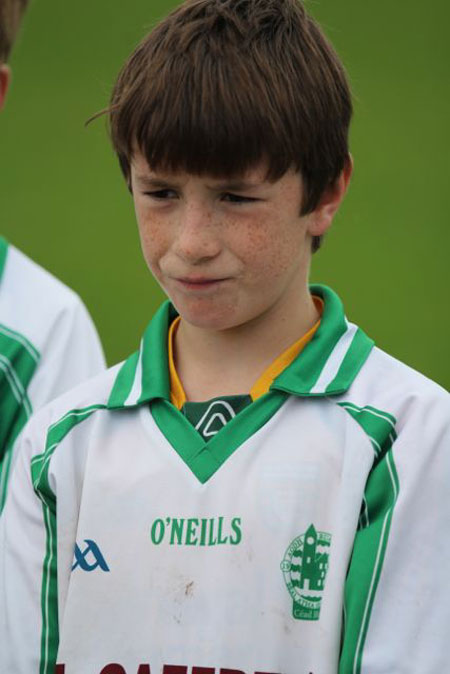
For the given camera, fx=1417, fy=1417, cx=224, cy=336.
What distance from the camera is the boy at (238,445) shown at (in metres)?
2.07

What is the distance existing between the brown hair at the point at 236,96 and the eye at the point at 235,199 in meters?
0.04

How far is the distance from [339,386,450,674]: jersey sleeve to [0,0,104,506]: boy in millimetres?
1030

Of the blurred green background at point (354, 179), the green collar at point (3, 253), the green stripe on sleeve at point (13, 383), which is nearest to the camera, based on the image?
the green stripe on sleeve at point (13, 383)

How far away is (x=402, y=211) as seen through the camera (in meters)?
6.69

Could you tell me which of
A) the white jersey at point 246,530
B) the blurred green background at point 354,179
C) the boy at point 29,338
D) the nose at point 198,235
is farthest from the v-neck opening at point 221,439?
the blurred green background at point 354,179

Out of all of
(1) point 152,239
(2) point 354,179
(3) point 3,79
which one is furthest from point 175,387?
(2) point 354,179

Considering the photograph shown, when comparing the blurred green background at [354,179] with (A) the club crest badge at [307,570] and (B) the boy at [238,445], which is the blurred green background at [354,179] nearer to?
(B) the boy at [238,445]

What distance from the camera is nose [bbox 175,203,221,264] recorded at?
2094 millimetres

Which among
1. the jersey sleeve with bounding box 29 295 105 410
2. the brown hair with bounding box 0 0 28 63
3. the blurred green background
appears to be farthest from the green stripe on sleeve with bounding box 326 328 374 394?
the blurred green background

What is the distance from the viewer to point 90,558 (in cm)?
221

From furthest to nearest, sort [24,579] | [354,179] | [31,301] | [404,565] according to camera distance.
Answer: [354,179] → [31,301] → [24,579] → [404,565]

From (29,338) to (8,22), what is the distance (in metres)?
0.67

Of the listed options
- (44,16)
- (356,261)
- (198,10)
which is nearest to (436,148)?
(356,261)

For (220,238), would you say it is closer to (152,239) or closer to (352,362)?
(152,239)
